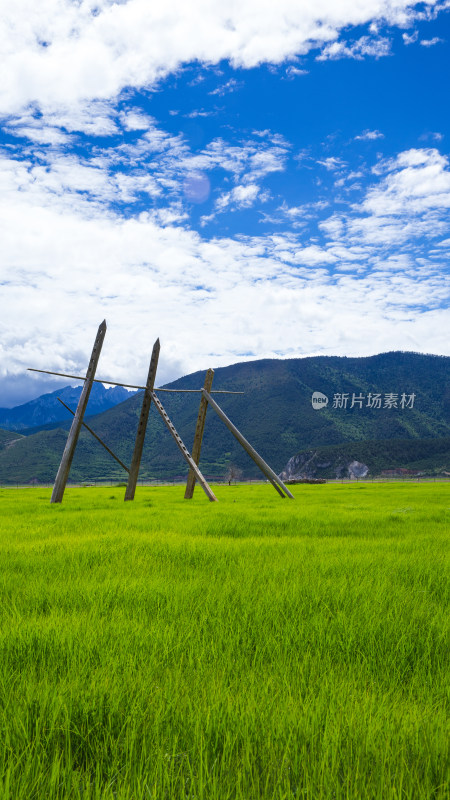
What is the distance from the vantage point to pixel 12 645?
8.79ft

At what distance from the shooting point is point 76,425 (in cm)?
1330

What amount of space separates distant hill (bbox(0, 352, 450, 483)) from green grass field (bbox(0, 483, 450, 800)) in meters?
143

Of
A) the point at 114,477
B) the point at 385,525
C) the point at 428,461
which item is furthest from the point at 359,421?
the point at 385,525

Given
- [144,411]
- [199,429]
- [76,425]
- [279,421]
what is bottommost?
[76,425]

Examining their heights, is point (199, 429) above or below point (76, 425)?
above

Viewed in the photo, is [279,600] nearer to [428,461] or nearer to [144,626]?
[144,626]

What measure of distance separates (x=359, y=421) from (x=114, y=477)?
95.0 m

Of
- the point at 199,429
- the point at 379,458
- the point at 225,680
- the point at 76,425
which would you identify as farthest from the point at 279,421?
the point at 225,680

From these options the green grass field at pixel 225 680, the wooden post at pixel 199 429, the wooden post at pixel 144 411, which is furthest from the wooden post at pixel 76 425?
the green grass field at pixel 225 680

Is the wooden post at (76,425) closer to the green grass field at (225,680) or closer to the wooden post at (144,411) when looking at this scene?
the wooden post at (144,411)

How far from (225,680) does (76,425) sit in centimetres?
1198

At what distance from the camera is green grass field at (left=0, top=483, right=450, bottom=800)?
157cm

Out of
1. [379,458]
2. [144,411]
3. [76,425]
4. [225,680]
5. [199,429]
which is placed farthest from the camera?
[379,458]

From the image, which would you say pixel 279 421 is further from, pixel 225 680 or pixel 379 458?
pixel 225 680
